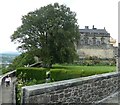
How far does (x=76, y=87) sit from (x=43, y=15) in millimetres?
28579

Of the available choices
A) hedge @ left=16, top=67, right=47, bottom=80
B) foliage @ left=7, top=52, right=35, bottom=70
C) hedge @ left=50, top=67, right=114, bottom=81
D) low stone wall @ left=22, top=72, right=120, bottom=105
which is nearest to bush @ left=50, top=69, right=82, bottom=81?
hedge @ left=50, top=67, right=114, bottom=81

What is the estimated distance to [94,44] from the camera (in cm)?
7362

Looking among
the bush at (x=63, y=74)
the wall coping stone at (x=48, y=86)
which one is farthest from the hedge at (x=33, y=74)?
the wall coping stone at (x=48, y=86)

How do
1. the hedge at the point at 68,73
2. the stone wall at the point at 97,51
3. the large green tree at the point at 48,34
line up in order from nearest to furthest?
the hedge at the point at 68,73
the large green tree at the point at 48,34
the stone wall at the point at 97,51

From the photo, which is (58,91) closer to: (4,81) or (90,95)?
(90,95)

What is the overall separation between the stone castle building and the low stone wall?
5782 centimetres

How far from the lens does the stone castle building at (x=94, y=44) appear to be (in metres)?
69.9

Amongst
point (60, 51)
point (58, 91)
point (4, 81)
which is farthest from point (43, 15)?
point (58, 91)

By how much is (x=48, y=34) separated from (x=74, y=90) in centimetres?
2822

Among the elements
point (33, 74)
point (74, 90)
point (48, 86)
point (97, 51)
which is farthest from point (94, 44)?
point (48, 86)

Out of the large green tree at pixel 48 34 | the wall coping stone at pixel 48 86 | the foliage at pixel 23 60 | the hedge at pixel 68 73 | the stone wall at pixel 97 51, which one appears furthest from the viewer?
the stone wall at pixel 97 51

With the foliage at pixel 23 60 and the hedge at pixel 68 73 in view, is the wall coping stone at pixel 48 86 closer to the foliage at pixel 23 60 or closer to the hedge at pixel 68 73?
the hedge at pixel 68 73

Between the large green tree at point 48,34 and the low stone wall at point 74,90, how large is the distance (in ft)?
80.1

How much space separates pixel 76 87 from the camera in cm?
781
